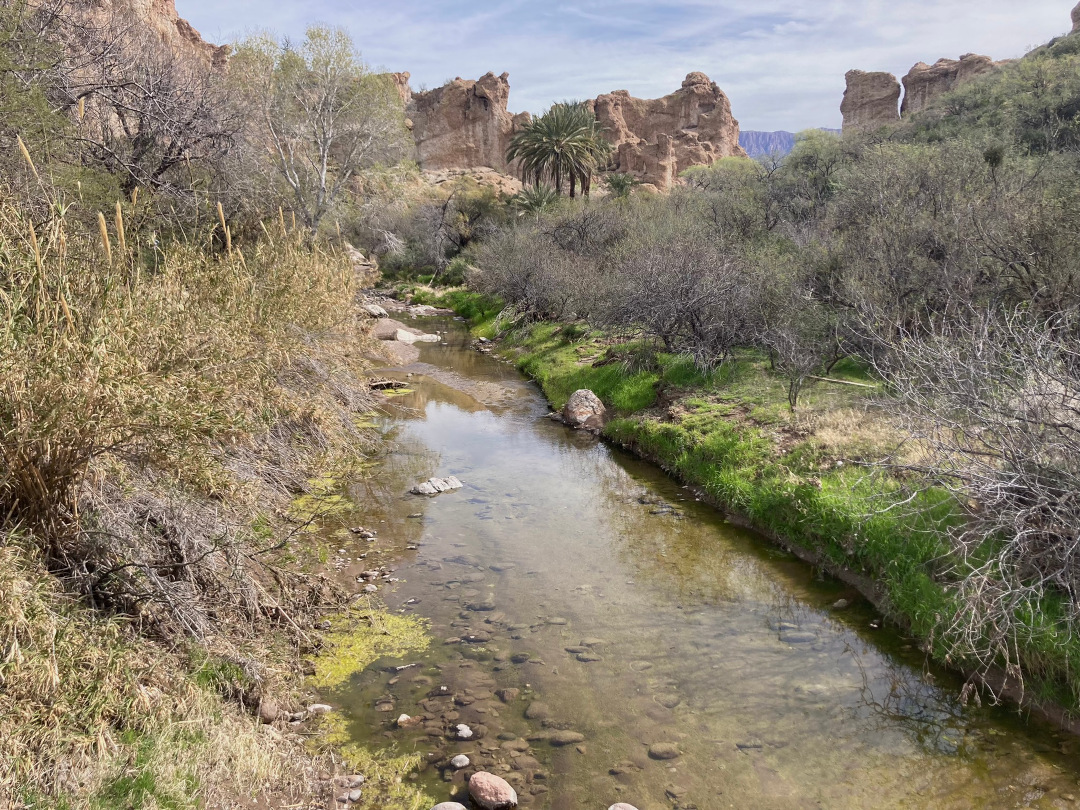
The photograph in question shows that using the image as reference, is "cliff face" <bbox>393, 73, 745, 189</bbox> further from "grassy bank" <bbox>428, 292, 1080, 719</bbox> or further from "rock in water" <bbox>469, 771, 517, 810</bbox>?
"rock in water" <bbox>469, 771, 517, 810</bbox>

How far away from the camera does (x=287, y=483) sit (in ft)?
27.3

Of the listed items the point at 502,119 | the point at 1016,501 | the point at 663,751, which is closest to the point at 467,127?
the point at 502,119

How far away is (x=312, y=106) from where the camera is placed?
2981cm

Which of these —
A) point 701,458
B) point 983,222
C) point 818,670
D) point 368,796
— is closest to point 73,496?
point 368,796

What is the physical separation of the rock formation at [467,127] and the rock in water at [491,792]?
238ft

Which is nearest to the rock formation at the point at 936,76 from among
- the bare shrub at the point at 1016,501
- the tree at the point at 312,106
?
the tree at the point at 312,106

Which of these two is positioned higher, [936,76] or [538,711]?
[936,76]

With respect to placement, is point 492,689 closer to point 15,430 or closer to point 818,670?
point 818,670

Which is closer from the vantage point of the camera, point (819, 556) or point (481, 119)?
point (819, 556)

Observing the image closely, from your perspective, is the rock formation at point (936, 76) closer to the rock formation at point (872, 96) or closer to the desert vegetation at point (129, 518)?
the rock formation at point (872, 96)

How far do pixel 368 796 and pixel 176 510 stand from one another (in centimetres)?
242

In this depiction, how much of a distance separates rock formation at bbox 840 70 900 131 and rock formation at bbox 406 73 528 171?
33095 mm

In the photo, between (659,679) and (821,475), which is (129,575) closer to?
(659,679)

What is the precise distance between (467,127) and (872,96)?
41.0m
